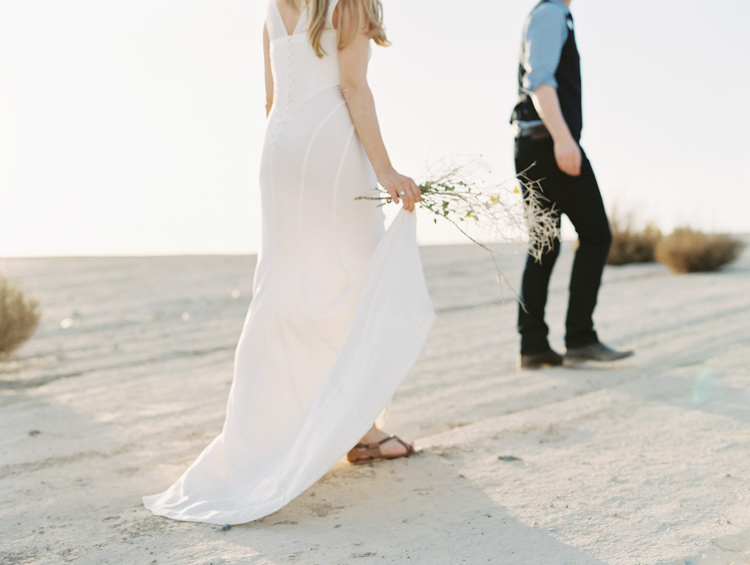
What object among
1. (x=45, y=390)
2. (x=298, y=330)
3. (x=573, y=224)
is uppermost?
(x=573, y=224)

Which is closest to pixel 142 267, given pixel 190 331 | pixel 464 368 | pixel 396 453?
pixel 190 331

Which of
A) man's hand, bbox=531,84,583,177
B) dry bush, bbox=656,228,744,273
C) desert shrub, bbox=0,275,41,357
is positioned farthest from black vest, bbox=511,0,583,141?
dry bush, bbox=656,228,744,273

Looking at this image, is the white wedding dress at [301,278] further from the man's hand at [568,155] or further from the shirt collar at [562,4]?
the shirt collar at [562,4]

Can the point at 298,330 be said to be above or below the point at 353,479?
above

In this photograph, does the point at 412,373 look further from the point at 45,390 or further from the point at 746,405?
the point at 45,390

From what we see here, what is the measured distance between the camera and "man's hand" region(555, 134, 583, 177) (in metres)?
3.68

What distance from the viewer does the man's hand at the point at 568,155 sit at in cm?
368

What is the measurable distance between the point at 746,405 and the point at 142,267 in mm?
13715

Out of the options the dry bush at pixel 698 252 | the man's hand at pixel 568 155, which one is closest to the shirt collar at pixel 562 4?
the man's hand at pixel 568 155

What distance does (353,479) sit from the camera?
2.51 m

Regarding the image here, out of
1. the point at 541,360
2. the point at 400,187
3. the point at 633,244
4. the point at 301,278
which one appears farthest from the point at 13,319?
the point at 633,244

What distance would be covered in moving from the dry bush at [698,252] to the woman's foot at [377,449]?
28.5 ft

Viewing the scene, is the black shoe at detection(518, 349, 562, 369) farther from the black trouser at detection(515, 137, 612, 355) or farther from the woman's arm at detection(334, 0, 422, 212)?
the woman's arm at detection(334, 0, 422, 212)

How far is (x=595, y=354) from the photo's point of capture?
410 centimetres
